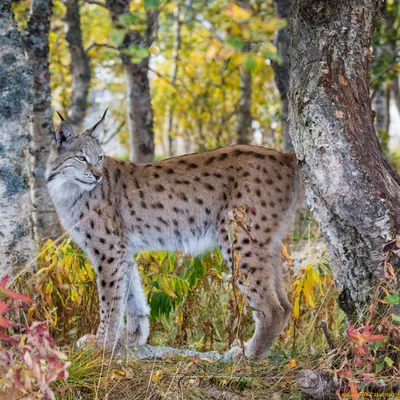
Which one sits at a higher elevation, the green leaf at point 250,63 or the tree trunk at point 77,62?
the tree trunk at point 77,62

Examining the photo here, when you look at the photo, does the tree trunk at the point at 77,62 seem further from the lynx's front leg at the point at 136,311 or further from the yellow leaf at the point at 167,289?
the yellow leaf at the point at 167,289

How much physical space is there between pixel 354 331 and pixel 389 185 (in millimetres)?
1210

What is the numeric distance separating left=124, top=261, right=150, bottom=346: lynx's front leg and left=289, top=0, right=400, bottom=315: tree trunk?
1930mm

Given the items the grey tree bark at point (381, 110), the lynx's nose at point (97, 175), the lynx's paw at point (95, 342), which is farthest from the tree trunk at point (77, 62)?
the grey tree bark at point (381, 110)

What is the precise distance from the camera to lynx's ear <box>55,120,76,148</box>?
546cm

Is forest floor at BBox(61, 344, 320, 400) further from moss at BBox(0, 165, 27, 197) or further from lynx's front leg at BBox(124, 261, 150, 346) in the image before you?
moss at BBox(0, 165, 27, 197)

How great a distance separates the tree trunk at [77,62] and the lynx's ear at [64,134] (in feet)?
16.0

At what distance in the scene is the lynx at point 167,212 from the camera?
5203mm

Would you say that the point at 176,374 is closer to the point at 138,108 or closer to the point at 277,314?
the point at 277,314

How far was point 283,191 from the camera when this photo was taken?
209 inches

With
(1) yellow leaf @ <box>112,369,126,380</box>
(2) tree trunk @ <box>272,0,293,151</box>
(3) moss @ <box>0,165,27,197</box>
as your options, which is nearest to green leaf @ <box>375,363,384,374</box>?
(1) yellow leaf @ <box>112,369,126,380</box>

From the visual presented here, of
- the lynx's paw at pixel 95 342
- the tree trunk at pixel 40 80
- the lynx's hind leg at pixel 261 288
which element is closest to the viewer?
the lynx's paw at pixel 95 342

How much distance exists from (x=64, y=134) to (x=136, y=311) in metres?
1.69

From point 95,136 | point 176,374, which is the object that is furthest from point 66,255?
point 176,374
